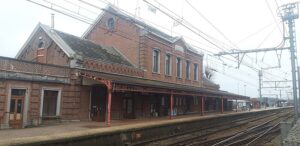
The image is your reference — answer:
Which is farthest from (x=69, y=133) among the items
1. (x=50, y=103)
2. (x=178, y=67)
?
(x=178, y=67)

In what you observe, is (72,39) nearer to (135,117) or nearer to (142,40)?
(142,40)

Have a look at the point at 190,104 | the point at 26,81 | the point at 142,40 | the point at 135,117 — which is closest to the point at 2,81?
the point at 26,81

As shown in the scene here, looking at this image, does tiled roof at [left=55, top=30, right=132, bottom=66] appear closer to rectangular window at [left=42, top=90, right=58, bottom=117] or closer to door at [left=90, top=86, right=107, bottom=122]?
door at [left=90, top=86, right=107, bottom=122]

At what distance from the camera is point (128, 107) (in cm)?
2294

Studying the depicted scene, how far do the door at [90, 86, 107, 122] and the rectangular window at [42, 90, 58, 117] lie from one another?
2914mm

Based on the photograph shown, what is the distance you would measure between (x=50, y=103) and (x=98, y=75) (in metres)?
3.58

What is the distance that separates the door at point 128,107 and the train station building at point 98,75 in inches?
3.0

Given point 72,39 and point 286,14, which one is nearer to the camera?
point 286,14

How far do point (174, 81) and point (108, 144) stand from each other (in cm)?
1708

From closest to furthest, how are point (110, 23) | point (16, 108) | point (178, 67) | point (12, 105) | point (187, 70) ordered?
point (12, 105), point (16, 108), point (110, 23), point (178, 67), point (187, 70)

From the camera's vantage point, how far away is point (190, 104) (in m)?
32.4

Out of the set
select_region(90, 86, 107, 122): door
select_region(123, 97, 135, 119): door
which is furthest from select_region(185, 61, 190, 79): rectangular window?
select_region(90, 86, 107, 122): door

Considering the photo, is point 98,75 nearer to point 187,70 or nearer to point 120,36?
point 120,36

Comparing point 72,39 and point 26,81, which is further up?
point 72,39
